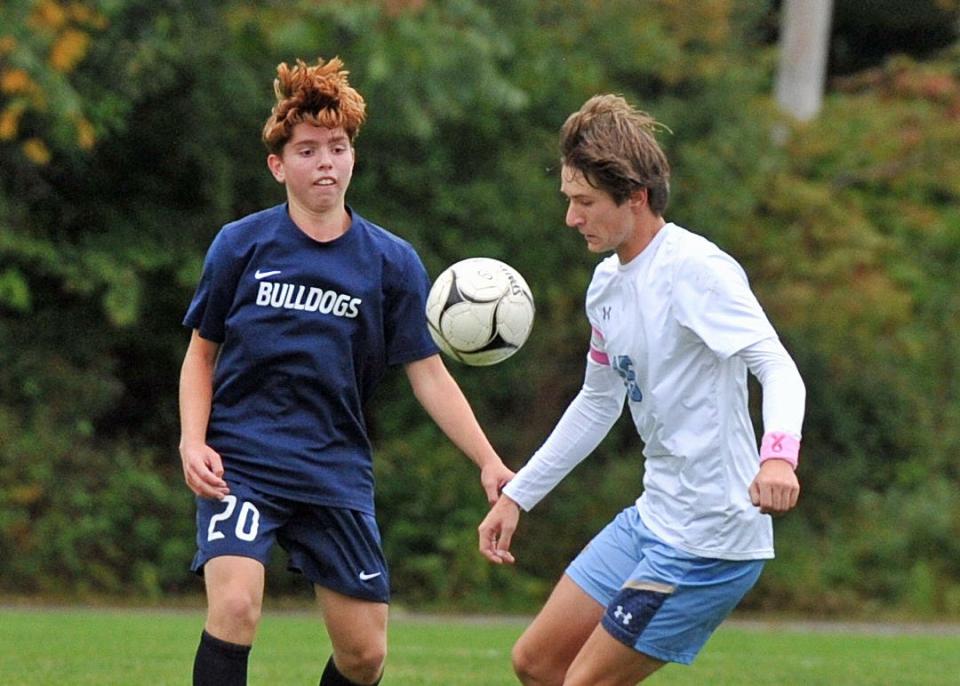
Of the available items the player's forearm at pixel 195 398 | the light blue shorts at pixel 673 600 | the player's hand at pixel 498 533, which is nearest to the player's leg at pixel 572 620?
the light blue shorts at pixel 673 600

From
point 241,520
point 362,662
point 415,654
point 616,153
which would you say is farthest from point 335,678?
point 415,654

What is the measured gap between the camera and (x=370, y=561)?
5.11m

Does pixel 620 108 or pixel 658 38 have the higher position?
pixel 658 38

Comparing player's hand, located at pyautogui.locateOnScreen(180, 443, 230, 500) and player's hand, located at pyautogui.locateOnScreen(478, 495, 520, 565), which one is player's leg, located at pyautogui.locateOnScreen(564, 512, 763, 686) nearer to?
player's hand, located at pyautogui.locateOnScreen(478, 495, 520, 565)

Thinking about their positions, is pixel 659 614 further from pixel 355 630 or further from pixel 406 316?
pixel 406 316

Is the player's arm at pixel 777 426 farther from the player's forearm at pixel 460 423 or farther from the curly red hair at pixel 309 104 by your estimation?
the curly red hair at pixel 309 104

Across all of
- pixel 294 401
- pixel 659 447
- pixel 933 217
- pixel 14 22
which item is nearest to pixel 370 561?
pixel 294 401

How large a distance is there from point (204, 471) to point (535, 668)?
1.07 meters

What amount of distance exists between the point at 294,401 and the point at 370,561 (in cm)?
52

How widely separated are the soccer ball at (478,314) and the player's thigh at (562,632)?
758 mm

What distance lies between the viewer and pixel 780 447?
4238mm

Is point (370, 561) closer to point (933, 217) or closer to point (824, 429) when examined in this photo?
point (824, 429)

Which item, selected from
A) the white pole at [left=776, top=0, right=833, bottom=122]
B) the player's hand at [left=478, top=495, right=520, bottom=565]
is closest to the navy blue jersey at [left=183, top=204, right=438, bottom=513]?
the player's hand at [left=478, top=495, right=520, bottom=565]

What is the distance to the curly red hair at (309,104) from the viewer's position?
198 inches
